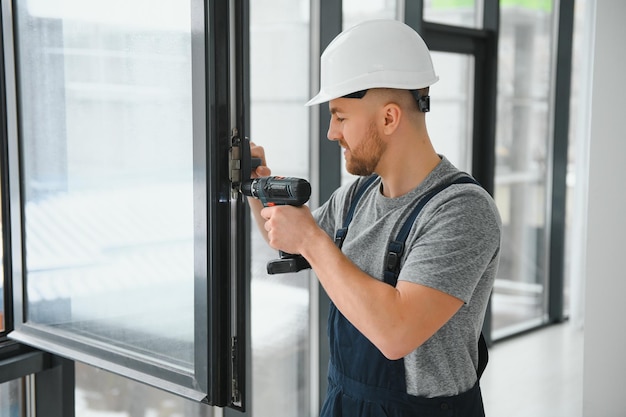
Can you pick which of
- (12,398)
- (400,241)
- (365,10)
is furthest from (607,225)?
(12,398)

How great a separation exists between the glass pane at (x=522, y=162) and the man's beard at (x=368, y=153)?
3419 mm

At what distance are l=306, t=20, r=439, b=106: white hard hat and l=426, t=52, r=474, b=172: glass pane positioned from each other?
267 cm

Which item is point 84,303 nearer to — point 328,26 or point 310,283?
point 310,283

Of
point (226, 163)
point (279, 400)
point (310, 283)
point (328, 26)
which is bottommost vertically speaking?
point (279, 400)

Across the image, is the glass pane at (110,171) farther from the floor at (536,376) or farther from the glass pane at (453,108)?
the glass pane at (453,108)

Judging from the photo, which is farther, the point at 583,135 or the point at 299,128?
the point at 583,135

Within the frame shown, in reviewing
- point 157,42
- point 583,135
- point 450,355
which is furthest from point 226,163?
point 583,135

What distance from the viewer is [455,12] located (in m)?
4.39

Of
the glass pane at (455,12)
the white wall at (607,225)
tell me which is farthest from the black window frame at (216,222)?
the glass pane at (455,12)

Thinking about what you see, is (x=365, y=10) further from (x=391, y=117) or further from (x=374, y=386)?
(x=374, y=386)

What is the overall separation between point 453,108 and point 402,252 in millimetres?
3020

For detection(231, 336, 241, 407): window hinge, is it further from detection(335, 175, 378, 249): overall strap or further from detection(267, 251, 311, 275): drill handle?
detection(335, 175, 378, 249): overall strap

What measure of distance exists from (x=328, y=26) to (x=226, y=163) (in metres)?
1.71

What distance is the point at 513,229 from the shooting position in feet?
16.9
